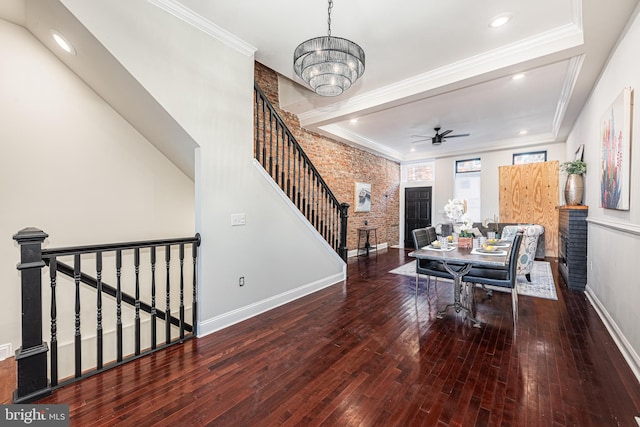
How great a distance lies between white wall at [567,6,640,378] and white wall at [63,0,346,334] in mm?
3482

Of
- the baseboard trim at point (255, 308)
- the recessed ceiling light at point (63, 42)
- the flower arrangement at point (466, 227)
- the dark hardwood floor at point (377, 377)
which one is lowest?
the dark hardwood floor at point (377, 377)

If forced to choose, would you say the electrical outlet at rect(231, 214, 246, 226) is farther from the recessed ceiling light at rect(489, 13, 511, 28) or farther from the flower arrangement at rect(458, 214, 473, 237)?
the recessed ceiling light at rect(489, 13, 511, 28)

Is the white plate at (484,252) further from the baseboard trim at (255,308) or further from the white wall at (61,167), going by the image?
the white wall at (61,167)

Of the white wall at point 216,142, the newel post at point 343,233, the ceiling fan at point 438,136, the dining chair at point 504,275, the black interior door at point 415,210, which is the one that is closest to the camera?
the white wall at point 216,142

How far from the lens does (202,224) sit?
278cm

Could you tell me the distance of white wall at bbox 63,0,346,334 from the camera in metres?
2.36

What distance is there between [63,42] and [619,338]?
618 cm

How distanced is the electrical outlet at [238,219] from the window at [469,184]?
24.8 ft

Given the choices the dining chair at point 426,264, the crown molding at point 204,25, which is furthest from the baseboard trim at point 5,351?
the dining chair at point 426,264

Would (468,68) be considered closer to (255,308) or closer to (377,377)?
(377,377)

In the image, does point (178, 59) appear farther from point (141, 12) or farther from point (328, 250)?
point (328, 250)

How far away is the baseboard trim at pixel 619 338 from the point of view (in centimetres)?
215

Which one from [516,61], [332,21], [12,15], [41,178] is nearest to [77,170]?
[41,178]

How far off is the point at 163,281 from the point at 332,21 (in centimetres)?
423
